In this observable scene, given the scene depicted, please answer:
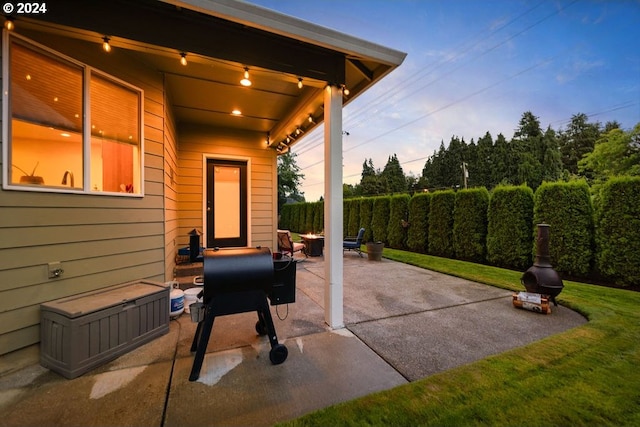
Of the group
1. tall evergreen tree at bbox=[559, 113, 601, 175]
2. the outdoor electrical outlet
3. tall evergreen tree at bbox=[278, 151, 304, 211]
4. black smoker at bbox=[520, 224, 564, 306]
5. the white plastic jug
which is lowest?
the white plastic jug

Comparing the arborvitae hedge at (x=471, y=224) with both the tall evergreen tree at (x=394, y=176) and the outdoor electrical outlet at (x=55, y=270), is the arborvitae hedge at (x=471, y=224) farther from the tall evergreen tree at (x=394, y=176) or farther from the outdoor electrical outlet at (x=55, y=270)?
the tall evergreen tree at (x=394, y=176)

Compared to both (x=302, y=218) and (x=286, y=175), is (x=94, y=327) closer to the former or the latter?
(x=302, y=218)

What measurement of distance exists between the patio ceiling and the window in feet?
0.97

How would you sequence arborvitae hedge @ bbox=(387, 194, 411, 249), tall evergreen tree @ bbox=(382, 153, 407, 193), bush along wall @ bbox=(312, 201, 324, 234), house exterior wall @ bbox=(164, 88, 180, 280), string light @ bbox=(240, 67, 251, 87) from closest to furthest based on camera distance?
1. string light @ bbox=(240, 67, 251, 87)
2. house exterior wall @ bbox=(164, 88, 180, 280)
3. arborvitae hedge @ bbox=(387, 194, 411, 249)
4. bush along wall @ bbox=(312, 201, 324, 234)
5. tall evergreen tree @ bbox=(382, 153, 407, 193)

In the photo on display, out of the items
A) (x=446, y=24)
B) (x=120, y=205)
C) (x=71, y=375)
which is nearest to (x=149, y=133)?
(x=120, y=205)

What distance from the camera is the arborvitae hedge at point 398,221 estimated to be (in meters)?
8.84

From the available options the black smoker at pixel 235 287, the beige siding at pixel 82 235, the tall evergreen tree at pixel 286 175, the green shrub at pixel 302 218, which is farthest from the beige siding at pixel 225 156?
the tall evergreen tree at pixel 286 175

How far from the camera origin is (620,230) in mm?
4375

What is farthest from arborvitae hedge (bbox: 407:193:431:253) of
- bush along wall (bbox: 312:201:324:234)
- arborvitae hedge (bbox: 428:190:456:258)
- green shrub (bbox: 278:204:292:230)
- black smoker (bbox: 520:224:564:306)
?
green shrub (bbox: 278:204:292:230)

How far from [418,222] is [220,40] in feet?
24.2

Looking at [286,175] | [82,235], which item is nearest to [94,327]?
[82,235]

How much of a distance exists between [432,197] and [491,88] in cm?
1419

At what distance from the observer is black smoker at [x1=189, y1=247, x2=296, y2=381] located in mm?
1876

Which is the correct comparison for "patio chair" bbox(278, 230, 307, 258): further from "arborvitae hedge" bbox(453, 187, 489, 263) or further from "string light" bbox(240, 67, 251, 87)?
"arborvitae hedge" bbox(453, 187, 489, 263)
